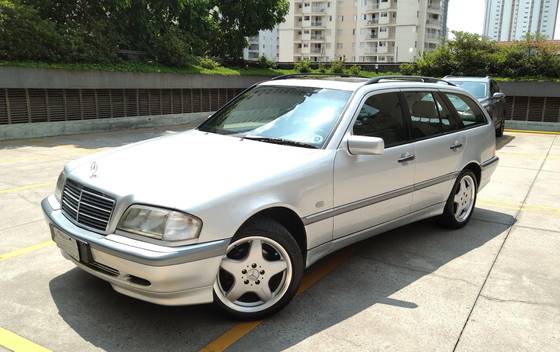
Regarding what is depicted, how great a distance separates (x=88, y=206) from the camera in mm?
3232

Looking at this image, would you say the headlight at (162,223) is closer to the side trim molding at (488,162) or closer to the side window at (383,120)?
the side window at (383,120)

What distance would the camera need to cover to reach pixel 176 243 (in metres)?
2.90

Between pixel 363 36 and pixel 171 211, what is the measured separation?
270ft

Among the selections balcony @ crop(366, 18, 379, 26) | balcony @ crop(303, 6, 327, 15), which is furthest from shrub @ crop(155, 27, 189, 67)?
balcony @ crop(303, 6, 327, 15)

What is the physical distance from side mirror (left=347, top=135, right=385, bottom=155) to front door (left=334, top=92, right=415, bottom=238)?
9cm

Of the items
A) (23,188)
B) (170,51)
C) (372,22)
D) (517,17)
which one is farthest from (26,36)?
(517,17)

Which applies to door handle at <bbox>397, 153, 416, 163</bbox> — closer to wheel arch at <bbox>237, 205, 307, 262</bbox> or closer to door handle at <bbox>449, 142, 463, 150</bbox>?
door handle at <bbox>449, 142, 463, 150</bbox>

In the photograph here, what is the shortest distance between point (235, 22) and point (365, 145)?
24841mm

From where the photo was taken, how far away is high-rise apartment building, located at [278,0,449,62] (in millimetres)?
73812

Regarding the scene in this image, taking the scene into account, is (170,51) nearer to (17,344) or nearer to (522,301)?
(17,344)

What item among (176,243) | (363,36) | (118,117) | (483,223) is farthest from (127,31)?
(363,36)

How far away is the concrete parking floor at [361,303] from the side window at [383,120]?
1.20 meters

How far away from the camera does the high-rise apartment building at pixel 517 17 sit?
143875 mm

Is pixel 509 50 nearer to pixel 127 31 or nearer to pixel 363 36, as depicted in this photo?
pixel 127 31
